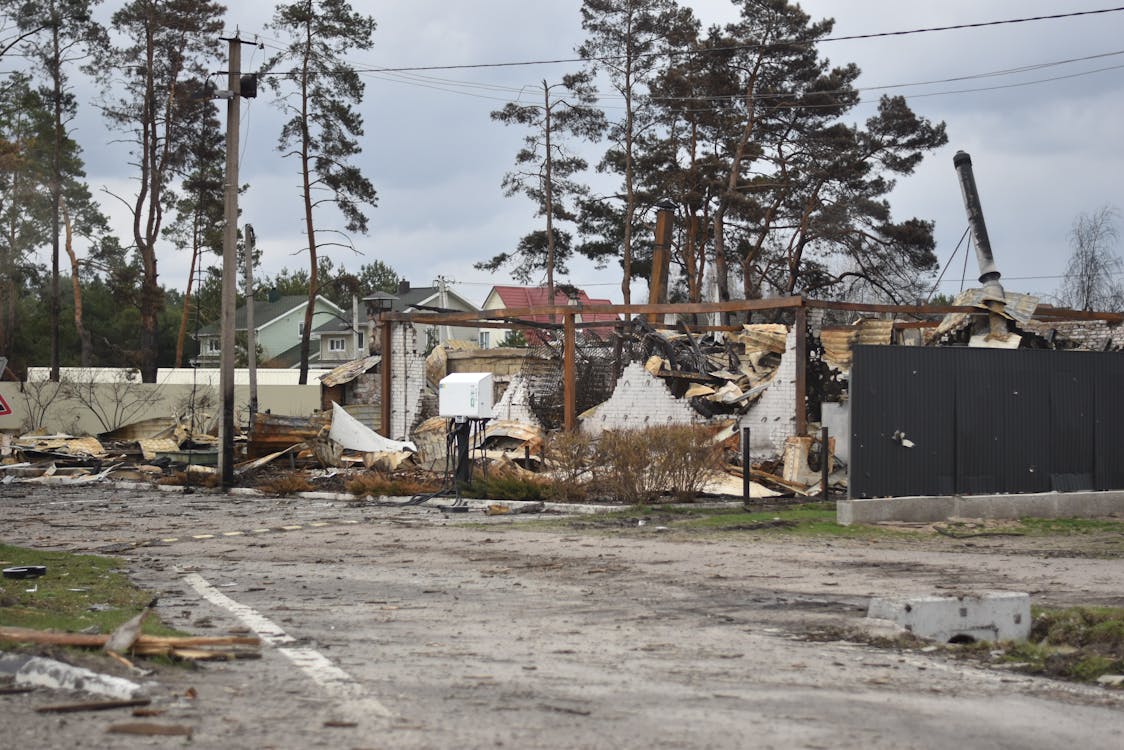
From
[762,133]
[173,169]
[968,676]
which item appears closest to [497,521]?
[968,676]

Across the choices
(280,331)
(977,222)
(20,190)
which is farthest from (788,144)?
(280,331)

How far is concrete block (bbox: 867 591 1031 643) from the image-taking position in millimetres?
8570

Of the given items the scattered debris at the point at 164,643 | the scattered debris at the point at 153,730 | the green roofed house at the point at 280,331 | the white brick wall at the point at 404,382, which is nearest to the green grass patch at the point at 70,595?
the scattered debris at the point at 164,643

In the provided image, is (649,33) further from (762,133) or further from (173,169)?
(173,169)

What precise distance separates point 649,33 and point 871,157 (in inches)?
356

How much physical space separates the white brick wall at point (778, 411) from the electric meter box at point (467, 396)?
6.15m

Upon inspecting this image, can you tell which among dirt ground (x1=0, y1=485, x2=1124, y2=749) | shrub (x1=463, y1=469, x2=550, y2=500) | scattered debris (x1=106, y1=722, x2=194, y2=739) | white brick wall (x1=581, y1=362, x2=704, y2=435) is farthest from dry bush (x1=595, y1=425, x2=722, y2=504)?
scattered debris (x1=106, y1=722, x2=194, y2=739)

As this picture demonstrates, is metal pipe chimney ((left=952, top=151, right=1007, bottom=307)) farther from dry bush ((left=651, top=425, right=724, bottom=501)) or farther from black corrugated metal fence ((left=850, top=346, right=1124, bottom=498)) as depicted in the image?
dry bush ((left=651, top=425, right=724, bottom=501))

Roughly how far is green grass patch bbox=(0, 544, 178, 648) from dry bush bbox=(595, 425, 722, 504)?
839 cm

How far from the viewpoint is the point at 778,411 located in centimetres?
2322

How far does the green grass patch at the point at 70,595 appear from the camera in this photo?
26.6 feet

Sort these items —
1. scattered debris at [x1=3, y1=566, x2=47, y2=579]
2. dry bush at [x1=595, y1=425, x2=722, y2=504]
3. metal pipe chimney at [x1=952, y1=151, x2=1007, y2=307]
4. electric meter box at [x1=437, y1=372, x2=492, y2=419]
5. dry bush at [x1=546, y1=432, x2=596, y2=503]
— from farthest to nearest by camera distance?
metal pipe chimney at [x1=952, y1=151, x2=1007, y2=307]
electric meter box at [x1=437, y1=372, x2=492, y2=419]
dry bush at [x1=546, y1=432, x2=596, y2=503]
dry bush at [x1=595, y1=425, x2=722, y2=504]
scattered debris at [x1=3, y1=566, x2=47, y2=579]

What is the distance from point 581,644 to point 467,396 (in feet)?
40.6

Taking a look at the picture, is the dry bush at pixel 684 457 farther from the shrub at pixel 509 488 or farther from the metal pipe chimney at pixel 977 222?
the metal pipe chimney at pixel 977 222
